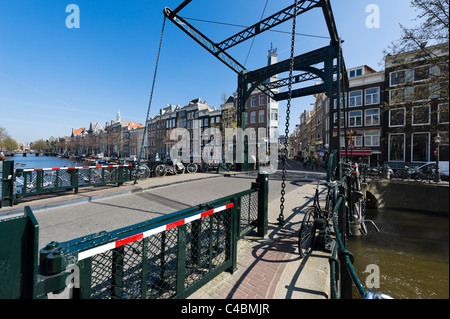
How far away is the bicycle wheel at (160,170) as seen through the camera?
13.0m

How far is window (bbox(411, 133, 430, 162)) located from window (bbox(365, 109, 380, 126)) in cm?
453

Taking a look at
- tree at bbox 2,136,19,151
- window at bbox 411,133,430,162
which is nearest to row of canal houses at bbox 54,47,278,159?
window at bbox 411,133,430,162

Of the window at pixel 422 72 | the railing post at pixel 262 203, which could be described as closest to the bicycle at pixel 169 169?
the railing post at pixel 262 203

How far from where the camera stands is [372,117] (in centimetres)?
2284

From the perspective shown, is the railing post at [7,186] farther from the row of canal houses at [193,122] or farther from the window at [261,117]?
the window at [261,117]

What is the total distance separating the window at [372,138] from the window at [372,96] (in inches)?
127

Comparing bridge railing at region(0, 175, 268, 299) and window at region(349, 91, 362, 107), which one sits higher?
window at region(349, 91, 362, 107)

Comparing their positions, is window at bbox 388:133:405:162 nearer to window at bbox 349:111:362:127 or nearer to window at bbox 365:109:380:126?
window at bbox 365:109:380:126

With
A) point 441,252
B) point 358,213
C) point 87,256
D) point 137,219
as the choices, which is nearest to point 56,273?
point 87,256

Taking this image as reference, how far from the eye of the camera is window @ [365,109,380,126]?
22422mm

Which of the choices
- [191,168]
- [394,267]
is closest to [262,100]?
[191,168]

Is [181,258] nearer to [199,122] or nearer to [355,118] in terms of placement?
[355,118]
